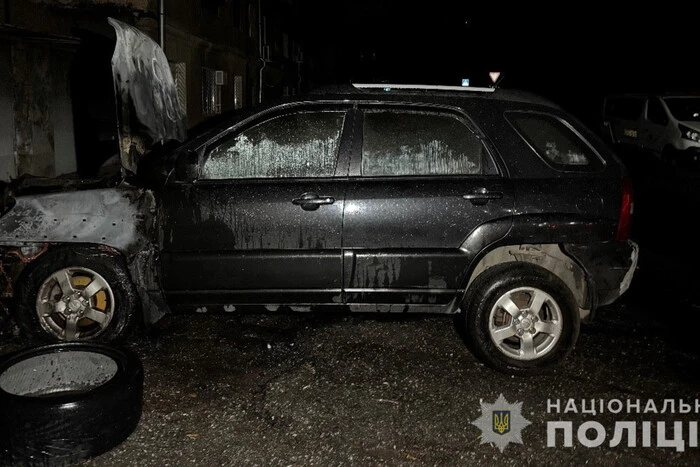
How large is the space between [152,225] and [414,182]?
1.73 metres

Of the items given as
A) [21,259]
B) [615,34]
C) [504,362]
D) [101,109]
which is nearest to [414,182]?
[504,362]

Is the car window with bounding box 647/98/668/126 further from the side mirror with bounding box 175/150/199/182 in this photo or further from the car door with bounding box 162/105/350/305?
the side mirror with bounding box 175/150/199/182

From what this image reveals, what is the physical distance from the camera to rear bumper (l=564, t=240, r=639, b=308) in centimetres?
405

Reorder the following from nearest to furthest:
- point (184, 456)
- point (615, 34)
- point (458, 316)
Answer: point (184, 456) → point (458, 316) → point (615, 34)

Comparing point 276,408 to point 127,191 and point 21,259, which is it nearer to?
point 127,191

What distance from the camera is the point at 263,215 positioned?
3.96 meters

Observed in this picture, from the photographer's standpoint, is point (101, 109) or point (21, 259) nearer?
point (21, 259)

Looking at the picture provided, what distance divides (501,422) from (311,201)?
1.73 m

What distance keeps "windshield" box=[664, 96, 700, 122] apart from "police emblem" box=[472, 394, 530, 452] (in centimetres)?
1292

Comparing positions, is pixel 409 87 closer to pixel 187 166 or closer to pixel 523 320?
pixel 187 166

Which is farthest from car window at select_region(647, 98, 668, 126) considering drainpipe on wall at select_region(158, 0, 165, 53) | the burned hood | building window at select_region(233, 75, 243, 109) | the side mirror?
the side mirror

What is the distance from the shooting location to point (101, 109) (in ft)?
32.6

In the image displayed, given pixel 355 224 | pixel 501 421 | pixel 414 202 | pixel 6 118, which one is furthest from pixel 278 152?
pixel 6 118

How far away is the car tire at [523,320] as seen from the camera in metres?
3.97
